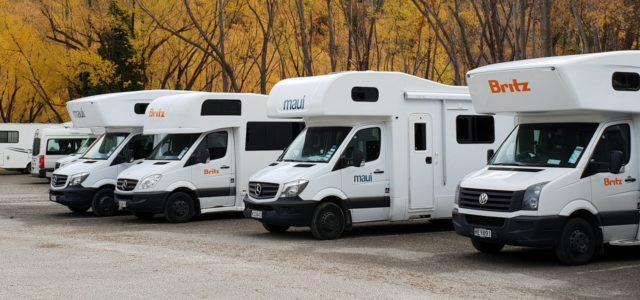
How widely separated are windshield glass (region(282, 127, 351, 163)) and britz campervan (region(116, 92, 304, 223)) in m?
3.11

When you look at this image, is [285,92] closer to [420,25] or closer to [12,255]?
[12,255]

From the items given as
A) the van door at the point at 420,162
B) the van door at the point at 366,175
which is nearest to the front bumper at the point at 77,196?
the van door at the point at 366,175

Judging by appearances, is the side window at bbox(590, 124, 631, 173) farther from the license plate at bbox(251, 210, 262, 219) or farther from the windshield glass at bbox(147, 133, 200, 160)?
the windshield glass at bbox(147, 133, 200, 160)

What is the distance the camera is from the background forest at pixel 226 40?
35.4 m

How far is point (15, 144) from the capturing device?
4634 cm

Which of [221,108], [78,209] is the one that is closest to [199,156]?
[221,108]

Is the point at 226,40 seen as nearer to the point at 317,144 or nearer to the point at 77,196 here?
the point at 77,196

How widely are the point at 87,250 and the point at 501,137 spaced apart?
26.8 feet

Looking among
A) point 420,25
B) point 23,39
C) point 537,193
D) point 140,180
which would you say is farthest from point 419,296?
point 23,39

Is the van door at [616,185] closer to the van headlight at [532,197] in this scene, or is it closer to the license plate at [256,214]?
the van headlight at [532,197]

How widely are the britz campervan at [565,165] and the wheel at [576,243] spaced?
1cm

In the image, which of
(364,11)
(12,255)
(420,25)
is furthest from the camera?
(420,25)

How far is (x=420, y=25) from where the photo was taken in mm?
40875

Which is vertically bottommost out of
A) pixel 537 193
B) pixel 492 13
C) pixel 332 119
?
pixel 537 193
